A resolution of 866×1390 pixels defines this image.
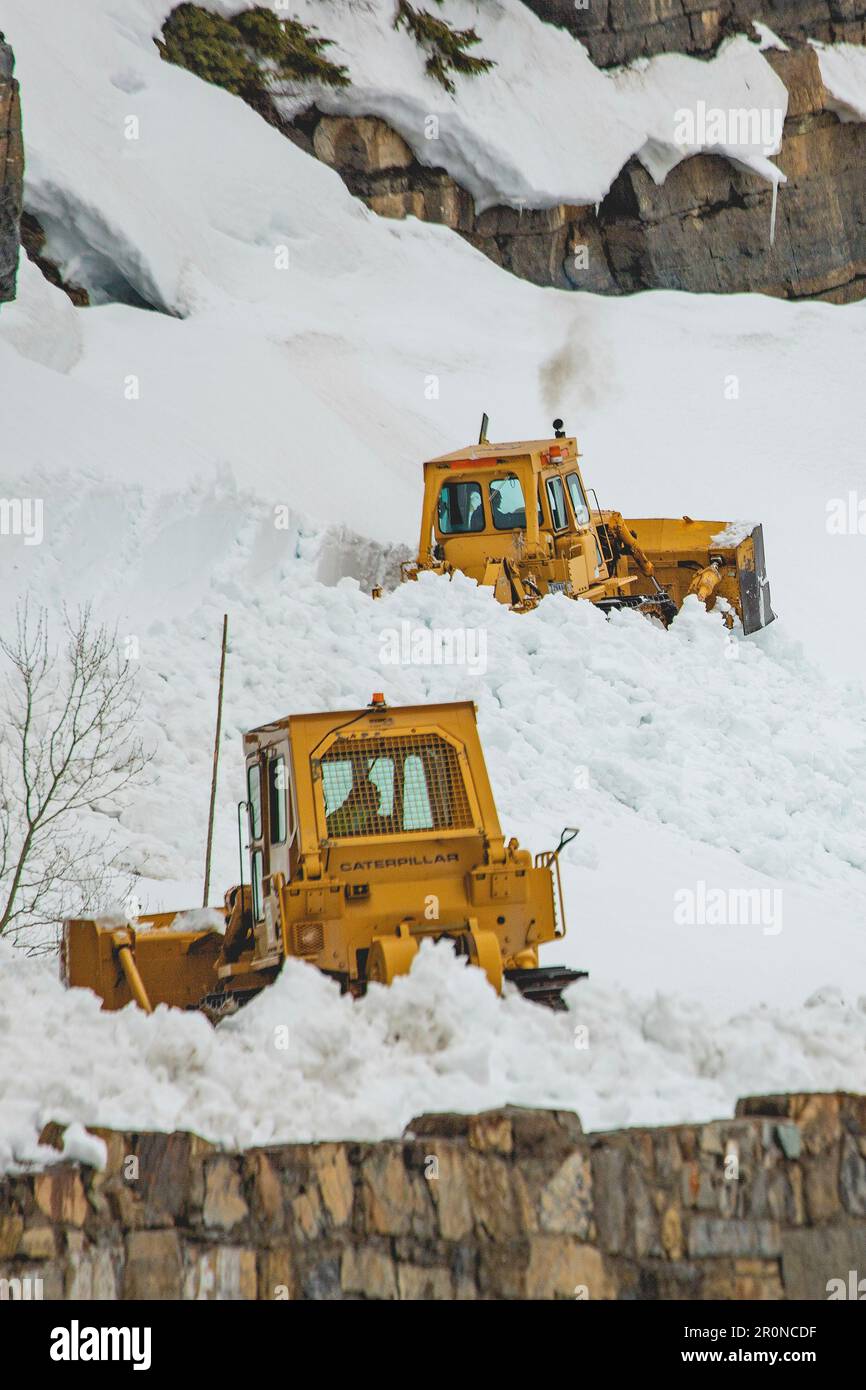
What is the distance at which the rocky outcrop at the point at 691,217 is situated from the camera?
4019cm

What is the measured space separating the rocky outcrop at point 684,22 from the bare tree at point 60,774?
102 feet

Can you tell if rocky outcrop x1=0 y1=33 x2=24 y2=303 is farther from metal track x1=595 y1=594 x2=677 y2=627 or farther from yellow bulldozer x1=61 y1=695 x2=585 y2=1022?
yellow bulldozer x1=61 y1=695 x2=585 y2=1022

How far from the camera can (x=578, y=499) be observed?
2102 cm

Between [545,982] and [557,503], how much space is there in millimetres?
11944

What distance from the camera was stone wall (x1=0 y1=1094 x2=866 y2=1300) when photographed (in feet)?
20.6

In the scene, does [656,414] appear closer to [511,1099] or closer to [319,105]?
[319,105]

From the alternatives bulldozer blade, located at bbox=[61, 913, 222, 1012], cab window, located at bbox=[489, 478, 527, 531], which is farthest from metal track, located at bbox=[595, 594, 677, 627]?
bulldozer blade, located at bbox=[61, 913, 222, 1012]

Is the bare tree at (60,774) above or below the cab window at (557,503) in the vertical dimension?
below

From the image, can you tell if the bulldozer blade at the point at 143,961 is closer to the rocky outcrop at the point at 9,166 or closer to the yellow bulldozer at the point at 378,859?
the yellow bulldozer at the point at 378,859

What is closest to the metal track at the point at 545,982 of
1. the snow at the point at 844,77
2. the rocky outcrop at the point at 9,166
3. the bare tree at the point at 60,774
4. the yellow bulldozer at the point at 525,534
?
the bare tree at the point at 60,774

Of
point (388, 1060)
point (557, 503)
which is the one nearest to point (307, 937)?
point (388, 1060)

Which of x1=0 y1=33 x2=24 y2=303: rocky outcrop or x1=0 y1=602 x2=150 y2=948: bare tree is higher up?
x1=0 y1=33 x2=24 y2=303: rocky outcrop

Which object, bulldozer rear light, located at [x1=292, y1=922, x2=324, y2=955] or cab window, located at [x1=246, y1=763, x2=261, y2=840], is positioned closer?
bulldozer rear light, located at [x1=292, y1=922, x2=324, y2=955]

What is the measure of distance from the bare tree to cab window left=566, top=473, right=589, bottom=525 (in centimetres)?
633
